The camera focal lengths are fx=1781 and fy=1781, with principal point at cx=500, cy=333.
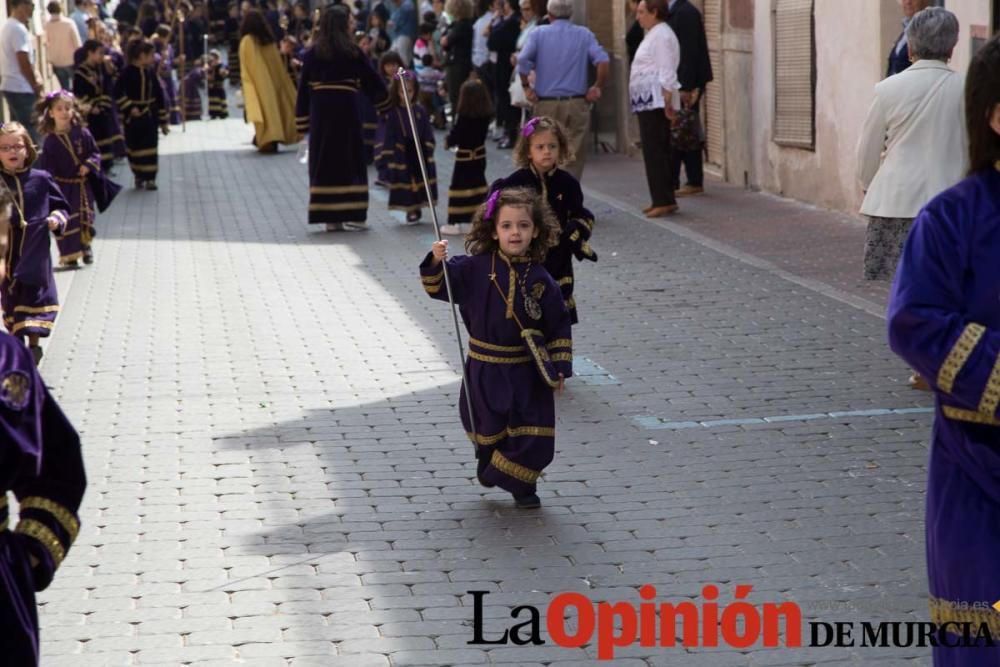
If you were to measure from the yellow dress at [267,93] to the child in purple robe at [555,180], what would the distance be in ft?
48.8

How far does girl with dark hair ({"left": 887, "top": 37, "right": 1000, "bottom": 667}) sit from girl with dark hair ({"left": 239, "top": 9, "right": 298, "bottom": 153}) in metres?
20.1

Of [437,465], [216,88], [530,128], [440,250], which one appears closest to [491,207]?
[440,250]

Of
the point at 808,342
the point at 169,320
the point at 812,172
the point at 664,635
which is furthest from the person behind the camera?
the point at 812,172

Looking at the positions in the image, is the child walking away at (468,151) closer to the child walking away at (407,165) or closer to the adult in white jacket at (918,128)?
the child walking away at (407,165)

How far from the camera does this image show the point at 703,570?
20.2 ft

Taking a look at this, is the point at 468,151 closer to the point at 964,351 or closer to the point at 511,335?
the point at 511,335

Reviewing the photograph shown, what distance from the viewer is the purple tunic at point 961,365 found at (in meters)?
3.61

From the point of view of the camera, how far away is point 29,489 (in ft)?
12.0

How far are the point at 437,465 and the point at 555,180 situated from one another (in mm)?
2025

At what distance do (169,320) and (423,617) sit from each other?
6.51 m

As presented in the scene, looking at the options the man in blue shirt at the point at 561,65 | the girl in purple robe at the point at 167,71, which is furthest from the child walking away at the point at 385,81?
the girl in purple robe at the point at 167,71

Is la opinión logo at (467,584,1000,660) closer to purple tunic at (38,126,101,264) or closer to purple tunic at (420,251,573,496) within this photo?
purple tunic at (420,251,573,496)

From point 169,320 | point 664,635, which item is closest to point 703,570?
point 664,635

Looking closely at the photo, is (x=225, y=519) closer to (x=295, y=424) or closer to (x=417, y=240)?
(x=295, y=424)
